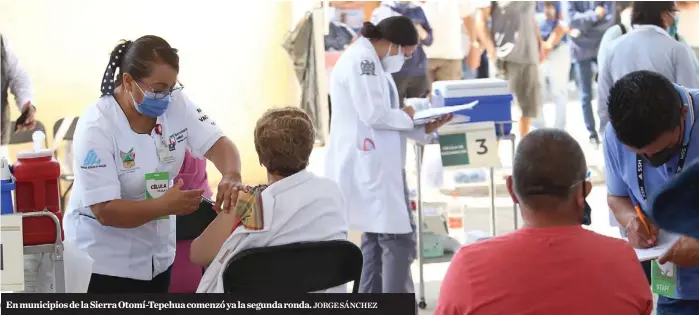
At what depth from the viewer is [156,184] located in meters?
2.67

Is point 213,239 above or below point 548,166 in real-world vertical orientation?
below

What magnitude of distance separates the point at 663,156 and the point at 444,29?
5.32 metres

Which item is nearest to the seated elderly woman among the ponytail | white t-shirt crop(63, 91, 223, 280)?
white t-shirt crop(63, 91, 223, 280)

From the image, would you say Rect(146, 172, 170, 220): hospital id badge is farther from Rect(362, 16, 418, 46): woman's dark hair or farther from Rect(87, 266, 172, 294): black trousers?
Rect(362, 16, 418, 46): woman's dark hair

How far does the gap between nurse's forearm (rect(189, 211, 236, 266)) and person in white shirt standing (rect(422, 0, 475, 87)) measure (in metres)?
5.02

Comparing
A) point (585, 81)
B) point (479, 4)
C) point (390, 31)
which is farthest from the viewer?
point (585, 81)

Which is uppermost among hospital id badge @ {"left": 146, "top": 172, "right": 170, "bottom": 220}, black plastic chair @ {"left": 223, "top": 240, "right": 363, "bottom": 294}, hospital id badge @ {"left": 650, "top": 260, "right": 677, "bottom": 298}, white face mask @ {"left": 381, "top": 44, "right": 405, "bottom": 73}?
white face mask @ {"left": 381, "top": 44, "right": 405, "bottom": 73}

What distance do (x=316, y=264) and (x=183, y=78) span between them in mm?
4390

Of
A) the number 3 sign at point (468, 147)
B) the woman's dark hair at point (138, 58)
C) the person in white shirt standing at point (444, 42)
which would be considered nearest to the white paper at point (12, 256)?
the woman's dark hair at point (138, 58)

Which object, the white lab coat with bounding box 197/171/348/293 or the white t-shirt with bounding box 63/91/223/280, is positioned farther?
the white t-shirt with bounding box 63/91/223/280

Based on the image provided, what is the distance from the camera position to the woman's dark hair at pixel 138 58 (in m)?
2.63

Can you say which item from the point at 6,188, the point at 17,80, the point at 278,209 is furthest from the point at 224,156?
the point at 17,80

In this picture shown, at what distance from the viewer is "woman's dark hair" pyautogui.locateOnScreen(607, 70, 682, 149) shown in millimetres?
2131

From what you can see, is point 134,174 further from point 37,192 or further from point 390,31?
point 390,31
